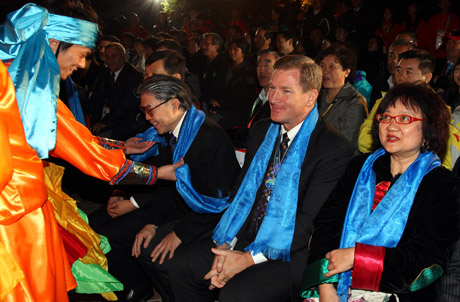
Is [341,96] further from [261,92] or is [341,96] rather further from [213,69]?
[213,69]

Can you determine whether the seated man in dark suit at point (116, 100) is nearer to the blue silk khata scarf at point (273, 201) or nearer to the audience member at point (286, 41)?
the audience member at point (286, 41)

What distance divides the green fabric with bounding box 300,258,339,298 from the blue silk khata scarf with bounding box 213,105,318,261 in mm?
256

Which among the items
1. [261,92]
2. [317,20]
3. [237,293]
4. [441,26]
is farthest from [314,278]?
[317,20]

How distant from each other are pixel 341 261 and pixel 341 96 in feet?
8.29

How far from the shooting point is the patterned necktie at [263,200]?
2918 mm

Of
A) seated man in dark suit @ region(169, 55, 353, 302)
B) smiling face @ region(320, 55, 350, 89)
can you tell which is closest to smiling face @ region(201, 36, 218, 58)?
smiling face @ region(320, 55, 350, 89)

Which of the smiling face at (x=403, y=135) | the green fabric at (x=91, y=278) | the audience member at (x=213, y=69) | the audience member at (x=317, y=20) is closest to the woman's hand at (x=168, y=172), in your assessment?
the green fabric at (x=91, y=278)

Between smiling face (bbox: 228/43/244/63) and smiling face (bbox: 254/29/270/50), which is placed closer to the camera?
smiling face (bbox: 228/43/244/63)

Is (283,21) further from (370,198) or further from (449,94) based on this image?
(370,198)

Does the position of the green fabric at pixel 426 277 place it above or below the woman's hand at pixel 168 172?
above

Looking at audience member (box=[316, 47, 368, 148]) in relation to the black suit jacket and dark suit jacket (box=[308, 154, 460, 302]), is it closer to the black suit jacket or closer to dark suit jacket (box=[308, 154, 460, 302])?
the black suit jacket

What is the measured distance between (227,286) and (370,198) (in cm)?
101

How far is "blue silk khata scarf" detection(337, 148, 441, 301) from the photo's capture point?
2279mm

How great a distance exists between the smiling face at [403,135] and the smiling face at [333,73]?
7.22ft
